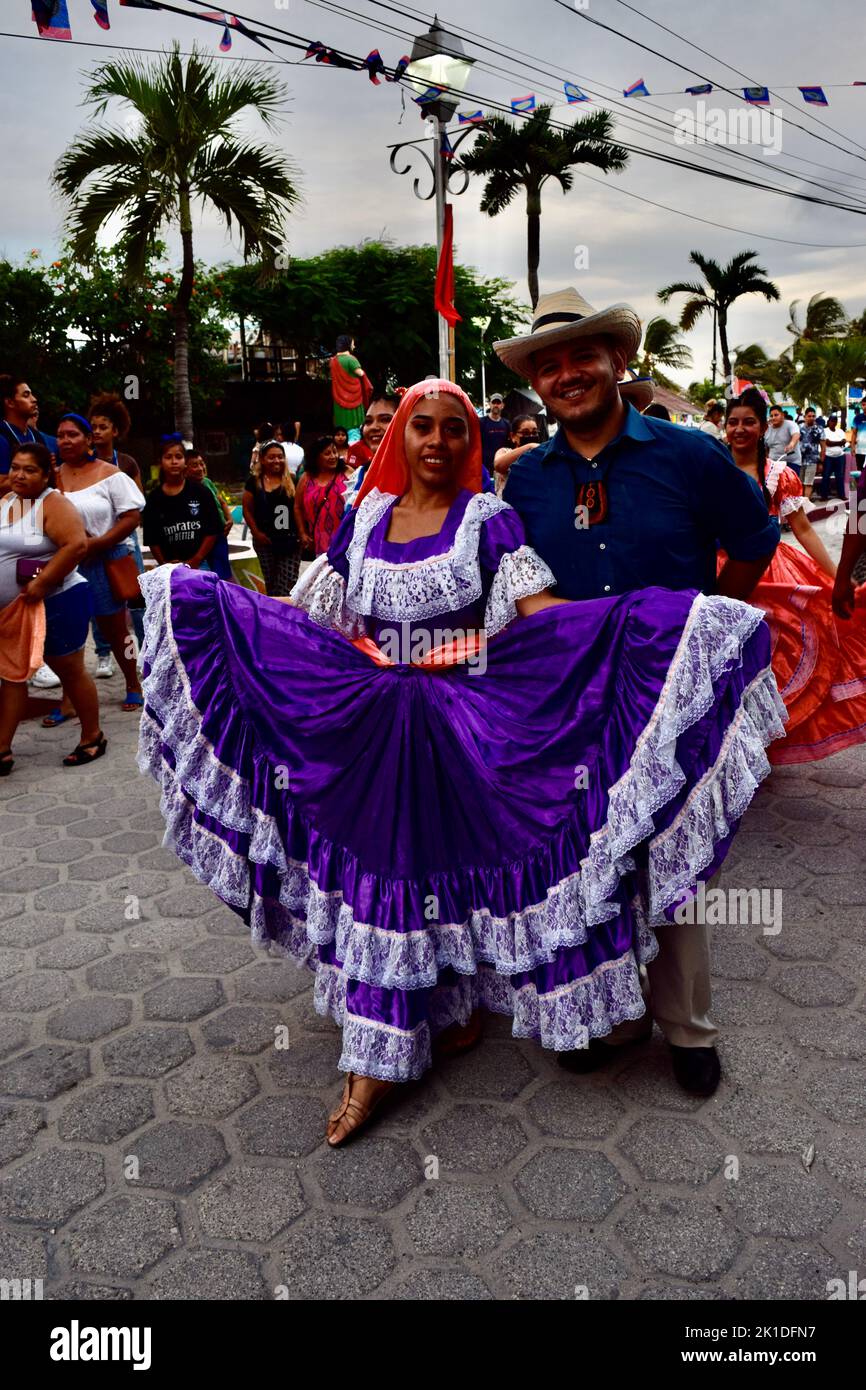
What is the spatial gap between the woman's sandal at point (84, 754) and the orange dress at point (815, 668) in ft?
12.9

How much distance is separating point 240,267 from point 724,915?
106ft

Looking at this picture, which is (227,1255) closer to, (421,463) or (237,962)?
(237,962)

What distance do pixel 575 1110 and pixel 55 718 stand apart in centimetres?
514

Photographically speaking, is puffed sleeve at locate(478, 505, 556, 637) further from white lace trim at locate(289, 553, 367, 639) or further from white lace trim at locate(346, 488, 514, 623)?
white lace trim at locate(289, 553, 367, 639)

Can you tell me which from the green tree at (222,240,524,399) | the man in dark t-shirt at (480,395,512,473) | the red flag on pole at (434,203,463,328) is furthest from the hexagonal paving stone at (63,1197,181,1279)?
the green tree at (222,240,524,399)

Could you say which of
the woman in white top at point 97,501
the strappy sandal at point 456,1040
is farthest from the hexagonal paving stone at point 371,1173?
the woman in white top at point 97,501

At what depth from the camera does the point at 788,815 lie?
4812 millimetres

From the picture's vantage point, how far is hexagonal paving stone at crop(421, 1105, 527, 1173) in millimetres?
2529

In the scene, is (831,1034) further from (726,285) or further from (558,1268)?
(726,285)

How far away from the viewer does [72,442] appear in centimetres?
640

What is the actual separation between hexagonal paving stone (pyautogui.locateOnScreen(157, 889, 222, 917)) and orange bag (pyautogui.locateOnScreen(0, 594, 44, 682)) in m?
2.01

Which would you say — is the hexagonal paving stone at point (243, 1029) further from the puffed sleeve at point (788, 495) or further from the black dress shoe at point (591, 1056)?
the puffed sleeve at point (788, 495)

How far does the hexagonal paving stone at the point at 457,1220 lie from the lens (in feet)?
7.36

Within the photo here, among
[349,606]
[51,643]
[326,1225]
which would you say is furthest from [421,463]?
[51,643]
